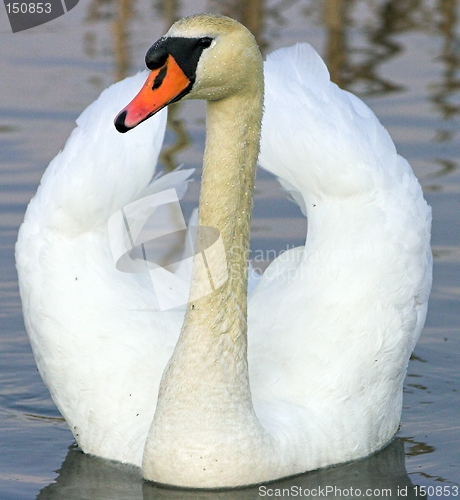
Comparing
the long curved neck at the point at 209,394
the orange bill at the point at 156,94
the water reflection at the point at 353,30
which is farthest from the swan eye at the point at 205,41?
the water reflection at the point at 353,30

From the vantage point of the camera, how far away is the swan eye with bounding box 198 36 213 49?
4.86m

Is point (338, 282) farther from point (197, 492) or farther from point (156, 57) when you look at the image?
point (156, 57)

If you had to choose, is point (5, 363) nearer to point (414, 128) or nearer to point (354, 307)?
point (354, 307)

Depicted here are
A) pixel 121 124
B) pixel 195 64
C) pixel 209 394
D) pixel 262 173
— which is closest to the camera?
pixel 121 124

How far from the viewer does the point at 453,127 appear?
37.4 feet

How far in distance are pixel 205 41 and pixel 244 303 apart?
129cm

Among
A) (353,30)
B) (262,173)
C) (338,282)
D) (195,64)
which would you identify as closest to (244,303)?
(338,282)

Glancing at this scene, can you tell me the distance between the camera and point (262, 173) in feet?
33.8

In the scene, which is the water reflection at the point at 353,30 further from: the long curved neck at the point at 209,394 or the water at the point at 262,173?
the long curved neck at the point at 209,394

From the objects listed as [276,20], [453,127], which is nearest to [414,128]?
[453,127]

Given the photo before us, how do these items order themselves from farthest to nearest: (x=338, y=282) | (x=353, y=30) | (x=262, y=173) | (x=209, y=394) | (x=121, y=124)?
(x=353, y=30) < (x=262, y=173) < (x=338, y=282) < (x=209, y=394) < (x=121, y=124)

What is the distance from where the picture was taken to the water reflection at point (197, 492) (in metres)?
5.65

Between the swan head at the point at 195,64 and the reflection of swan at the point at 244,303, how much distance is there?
13 millimetres

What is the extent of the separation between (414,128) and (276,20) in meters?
3.75
